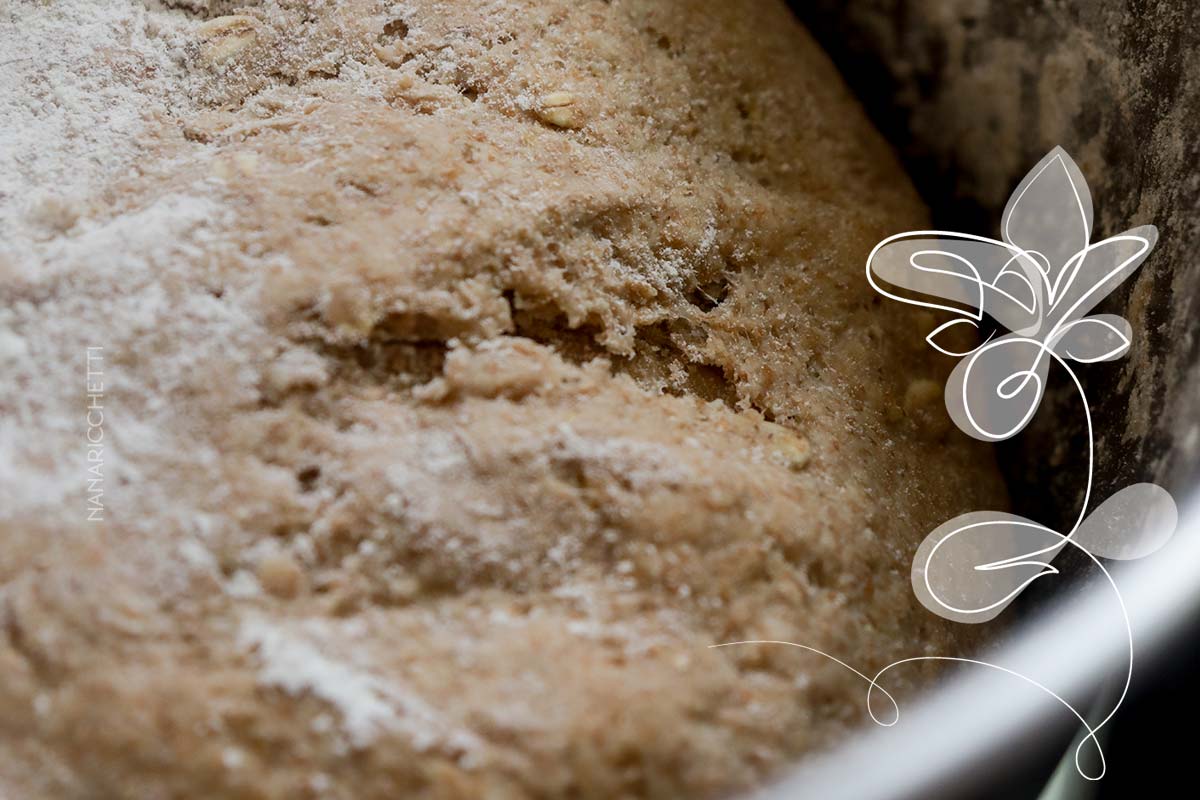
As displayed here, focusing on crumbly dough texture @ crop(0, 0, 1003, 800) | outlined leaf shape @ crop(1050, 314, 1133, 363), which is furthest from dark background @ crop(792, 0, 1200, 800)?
crumbly dough texture @ crop(0, 0, 1003, 800)

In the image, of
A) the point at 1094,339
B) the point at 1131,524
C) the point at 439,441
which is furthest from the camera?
the point at 1094,339

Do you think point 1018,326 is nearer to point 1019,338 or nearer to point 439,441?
point 1019,338

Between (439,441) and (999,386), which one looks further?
(999,386)

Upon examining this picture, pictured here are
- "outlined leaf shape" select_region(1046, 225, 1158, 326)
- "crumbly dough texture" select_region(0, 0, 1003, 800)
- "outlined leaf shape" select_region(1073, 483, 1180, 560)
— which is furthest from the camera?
"outlined leaf shape" select_region(1046, 225, 1158, 326)

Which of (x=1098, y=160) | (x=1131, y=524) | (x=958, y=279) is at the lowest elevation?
(x=1131, y=524)

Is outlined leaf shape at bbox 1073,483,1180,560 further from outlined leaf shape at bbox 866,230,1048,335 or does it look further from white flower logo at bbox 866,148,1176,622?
outlined leaf shape at bbox 866,230,1048,335

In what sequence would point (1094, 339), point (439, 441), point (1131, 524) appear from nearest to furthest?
point (439, 441)
point (1131, 524)
point (1094, 339)

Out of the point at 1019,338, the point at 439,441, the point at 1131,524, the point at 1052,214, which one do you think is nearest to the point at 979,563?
the point at 1131,524
